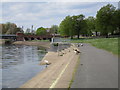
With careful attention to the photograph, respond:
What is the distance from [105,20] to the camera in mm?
89188

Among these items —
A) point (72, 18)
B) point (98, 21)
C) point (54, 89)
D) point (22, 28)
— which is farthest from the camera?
point (22, 28)

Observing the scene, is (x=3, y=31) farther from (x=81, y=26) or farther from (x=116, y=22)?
(x=116, y=22)

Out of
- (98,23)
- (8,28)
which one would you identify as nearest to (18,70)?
(98,23)

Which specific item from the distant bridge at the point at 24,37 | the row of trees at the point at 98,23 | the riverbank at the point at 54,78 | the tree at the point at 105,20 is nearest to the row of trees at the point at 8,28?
the distant bridge at the point at 24,37

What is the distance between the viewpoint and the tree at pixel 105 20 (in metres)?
87.8

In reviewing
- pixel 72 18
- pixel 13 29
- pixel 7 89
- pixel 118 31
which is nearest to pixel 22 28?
pixel 13 29

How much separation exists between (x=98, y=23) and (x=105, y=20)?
3.25 m

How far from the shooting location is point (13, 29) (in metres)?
180

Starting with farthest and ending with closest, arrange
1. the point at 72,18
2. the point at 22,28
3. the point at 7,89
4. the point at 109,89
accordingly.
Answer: the point at 22,28
the point at 72,18
the point at 7,89
the point at 109,89

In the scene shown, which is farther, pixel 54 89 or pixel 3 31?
pixel 3 31

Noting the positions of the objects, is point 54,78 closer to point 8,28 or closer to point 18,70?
point 18,70

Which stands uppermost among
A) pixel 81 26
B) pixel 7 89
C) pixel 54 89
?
pixel 81 26

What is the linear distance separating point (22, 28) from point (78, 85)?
18599cm

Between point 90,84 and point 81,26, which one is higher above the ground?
point 81,26
